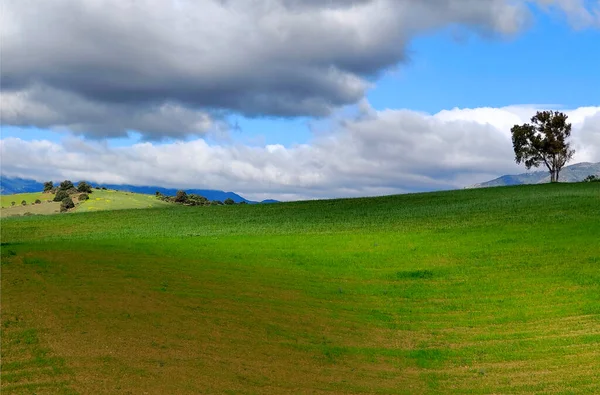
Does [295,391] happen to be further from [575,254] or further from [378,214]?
[378,214]

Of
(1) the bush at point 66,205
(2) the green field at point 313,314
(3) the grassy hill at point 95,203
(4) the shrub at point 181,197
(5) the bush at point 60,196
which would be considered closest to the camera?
(2) the green field at point 313,314

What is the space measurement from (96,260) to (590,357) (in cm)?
2333

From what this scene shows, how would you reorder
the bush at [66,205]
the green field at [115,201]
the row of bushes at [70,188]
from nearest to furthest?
the bush at [66,205]
the green field at [115,201]
the row of bushes at [70,188]

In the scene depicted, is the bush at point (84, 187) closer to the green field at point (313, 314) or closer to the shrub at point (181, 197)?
the shrub at point (181, 197)

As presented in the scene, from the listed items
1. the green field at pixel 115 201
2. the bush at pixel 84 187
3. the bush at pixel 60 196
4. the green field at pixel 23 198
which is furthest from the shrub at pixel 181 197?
the green field at pixel 23 198

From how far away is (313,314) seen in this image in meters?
26.4

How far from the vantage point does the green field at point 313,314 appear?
18.2 m

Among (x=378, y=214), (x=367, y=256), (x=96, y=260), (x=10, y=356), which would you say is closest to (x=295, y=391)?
(x=10, y=356)

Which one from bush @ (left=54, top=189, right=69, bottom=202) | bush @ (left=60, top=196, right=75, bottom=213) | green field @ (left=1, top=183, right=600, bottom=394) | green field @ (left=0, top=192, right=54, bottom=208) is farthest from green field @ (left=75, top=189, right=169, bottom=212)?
green field @ (left=1, top=183, right=600, bottom=394)

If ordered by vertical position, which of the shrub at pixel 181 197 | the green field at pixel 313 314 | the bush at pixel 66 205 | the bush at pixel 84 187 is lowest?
the green field at pixel 313 314

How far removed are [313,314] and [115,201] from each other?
314ft

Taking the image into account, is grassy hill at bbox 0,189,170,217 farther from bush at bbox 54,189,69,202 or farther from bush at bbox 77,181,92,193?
bush at bbox 54,189,69,202

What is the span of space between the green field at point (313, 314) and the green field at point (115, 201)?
62391 millimetres

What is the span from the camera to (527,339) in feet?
77.8
